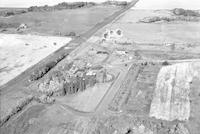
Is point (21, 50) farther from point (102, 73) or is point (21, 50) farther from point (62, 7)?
point (62, 7)

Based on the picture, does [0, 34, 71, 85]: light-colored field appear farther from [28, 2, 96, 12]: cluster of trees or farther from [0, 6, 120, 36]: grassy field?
[28, 2, 96, 12]: cluster of trees

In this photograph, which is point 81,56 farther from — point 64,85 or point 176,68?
point 176,68

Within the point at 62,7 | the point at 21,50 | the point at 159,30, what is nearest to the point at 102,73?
the point at 21,50

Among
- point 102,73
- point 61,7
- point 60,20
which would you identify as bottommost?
point 102,73

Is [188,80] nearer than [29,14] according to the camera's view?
Yes

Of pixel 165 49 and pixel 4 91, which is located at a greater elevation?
pixel 165 49

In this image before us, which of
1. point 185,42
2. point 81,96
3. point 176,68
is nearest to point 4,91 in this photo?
point 81,96
